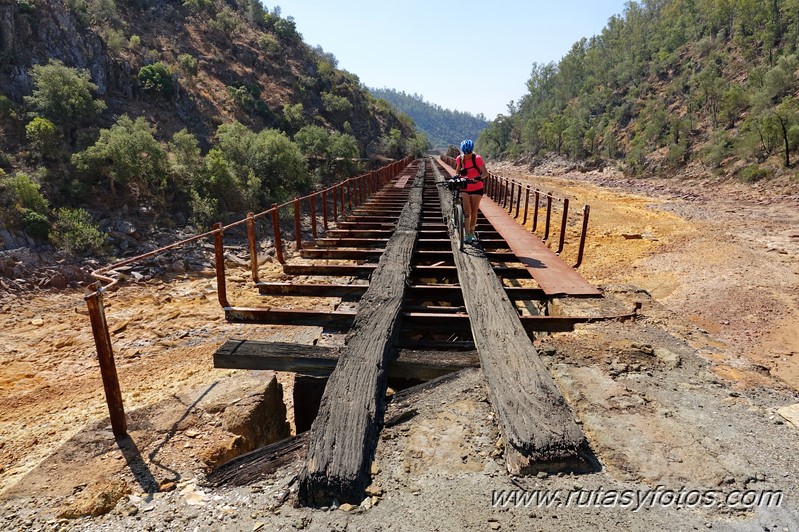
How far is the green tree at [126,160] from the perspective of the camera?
48.5 feet

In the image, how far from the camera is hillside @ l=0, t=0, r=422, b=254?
1468 centimetres

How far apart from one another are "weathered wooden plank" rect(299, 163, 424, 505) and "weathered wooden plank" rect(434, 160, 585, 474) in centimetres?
81

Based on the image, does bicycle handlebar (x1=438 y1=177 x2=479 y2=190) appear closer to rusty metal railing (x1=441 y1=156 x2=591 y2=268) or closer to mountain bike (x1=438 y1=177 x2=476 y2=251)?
mountain bike (x1=438 y1=177 x2=476 y2=251)

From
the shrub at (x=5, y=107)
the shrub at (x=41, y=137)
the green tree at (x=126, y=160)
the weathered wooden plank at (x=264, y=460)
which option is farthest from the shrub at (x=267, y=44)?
the weathered wooden plank at (x=264, y=460)

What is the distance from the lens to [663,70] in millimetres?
57656

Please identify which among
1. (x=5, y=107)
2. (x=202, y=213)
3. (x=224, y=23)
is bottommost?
(x=202, y=213)

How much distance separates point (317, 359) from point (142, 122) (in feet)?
61.8

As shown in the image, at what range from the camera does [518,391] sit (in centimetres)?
294

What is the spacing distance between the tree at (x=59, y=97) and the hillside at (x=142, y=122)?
49 mm

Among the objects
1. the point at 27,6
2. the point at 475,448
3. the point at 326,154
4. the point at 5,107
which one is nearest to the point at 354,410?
the point at 475,448

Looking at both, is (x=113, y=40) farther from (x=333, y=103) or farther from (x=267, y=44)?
(x=267, y=44)

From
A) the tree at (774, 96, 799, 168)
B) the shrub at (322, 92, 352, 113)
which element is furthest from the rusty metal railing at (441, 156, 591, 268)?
the shrub at (322, 92, 352, 113)

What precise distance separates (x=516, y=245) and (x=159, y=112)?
28254 millimetres

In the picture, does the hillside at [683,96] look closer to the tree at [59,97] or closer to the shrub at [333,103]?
the shrub at [333,103]
